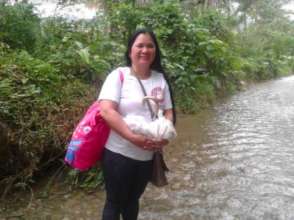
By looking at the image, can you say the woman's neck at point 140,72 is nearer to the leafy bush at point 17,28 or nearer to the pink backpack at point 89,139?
the pink backpack at point 89,139

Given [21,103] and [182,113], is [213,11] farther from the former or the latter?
[21,103]

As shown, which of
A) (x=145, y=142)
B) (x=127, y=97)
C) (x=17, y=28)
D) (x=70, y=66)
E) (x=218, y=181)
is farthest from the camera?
(x=17, y=28)

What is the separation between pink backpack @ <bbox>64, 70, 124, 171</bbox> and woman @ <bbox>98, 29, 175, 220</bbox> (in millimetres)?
62

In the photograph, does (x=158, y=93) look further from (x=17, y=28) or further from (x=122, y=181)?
(x=17, y=28)

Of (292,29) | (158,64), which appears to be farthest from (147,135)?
(292,29)

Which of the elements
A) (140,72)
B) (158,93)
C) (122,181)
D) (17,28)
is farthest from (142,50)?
(17,28)

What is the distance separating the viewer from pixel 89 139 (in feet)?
8.34

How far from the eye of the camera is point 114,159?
8.43 feet

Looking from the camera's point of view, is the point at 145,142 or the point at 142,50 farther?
the point at 142,50

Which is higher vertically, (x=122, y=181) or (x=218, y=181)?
(x=122, y=181)

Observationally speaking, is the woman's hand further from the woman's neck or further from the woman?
the woman's neck

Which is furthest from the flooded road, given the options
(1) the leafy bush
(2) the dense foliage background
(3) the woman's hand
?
(1) the leafy bush

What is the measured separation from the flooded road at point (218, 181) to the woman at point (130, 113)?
1.10m

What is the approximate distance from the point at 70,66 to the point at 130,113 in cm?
366
